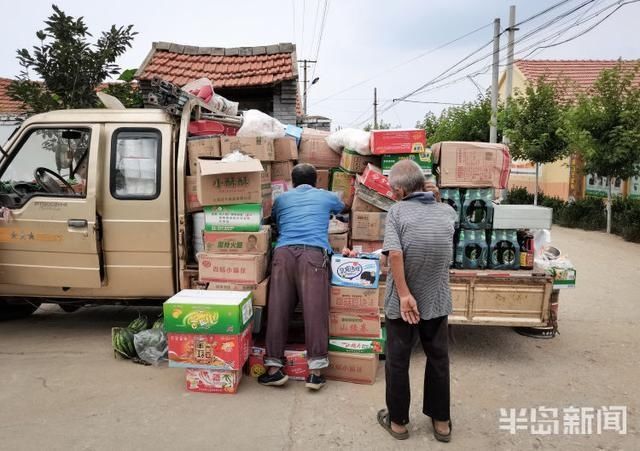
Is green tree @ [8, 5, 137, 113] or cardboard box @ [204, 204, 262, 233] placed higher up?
green tree @ [8, 5, 137, 113]

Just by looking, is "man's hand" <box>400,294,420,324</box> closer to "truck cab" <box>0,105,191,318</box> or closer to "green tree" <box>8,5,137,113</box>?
"truck cab" <box>0,105,191,318</box>

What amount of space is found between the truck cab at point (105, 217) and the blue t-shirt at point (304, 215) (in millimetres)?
958

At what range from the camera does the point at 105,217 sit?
441 cm

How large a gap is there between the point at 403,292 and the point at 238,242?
167cm

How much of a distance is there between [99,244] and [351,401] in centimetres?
266

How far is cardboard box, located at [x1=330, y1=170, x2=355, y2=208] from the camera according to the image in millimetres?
4805

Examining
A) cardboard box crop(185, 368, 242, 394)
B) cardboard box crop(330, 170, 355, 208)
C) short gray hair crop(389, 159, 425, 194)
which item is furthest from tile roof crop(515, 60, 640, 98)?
Result: cardboard box crop(185, 368, 242, 394)

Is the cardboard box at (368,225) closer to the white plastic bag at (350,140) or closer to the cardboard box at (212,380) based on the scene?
the white plastic bag at (350,140)

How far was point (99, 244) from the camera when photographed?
4.40 meters

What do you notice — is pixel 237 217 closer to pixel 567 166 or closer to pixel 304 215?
pixel 304 215

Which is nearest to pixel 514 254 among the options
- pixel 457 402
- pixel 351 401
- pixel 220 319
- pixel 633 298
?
pixel 457 402

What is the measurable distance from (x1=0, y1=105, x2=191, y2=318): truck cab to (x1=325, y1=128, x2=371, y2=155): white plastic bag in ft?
4.68

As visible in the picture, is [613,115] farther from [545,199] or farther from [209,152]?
Result: [209,152]

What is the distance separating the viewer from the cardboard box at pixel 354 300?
3.88 m
